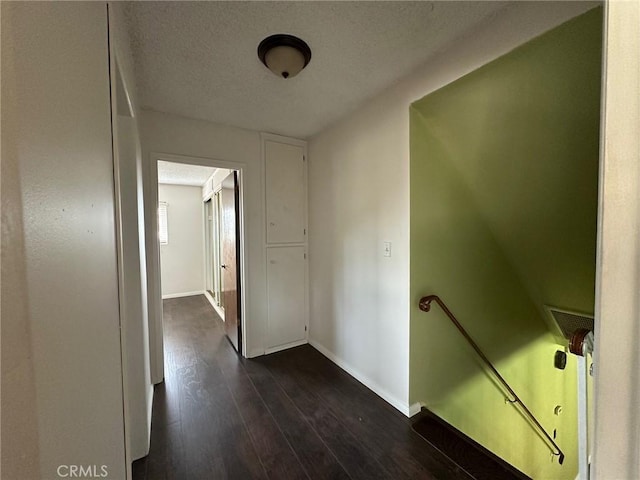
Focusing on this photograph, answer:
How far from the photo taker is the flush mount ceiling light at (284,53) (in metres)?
1.41

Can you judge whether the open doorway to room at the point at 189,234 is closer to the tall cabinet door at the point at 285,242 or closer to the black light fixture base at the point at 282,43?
the tall cabinet door at the point at 285,242

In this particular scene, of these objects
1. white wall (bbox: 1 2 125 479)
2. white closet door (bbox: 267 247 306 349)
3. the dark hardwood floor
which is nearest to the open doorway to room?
white closet door (bbox: 267 247 306 349)

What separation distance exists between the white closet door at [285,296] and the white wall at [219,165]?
0.11 meters

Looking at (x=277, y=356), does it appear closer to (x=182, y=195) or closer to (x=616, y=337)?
(x=616, y=337)

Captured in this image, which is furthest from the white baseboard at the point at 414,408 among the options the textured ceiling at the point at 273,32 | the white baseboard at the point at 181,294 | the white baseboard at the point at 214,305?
the white baseboard at the point at 181,294

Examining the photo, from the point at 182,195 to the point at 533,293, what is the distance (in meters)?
6.16

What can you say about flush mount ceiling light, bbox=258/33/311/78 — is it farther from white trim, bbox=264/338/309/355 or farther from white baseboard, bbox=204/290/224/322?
white baseboard, bbox=204/290/224/322

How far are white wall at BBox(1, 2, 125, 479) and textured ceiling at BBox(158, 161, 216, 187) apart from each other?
347cm

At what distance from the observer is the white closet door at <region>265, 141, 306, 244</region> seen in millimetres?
2826

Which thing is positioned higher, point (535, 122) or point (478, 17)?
point (478, 17)

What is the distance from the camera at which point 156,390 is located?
7.14 ft

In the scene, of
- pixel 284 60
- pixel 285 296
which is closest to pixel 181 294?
pixel 285 296

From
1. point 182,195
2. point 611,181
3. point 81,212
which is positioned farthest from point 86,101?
point 182,195

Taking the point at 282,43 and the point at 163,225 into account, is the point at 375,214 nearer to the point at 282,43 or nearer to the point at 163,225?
the point at 282,43
